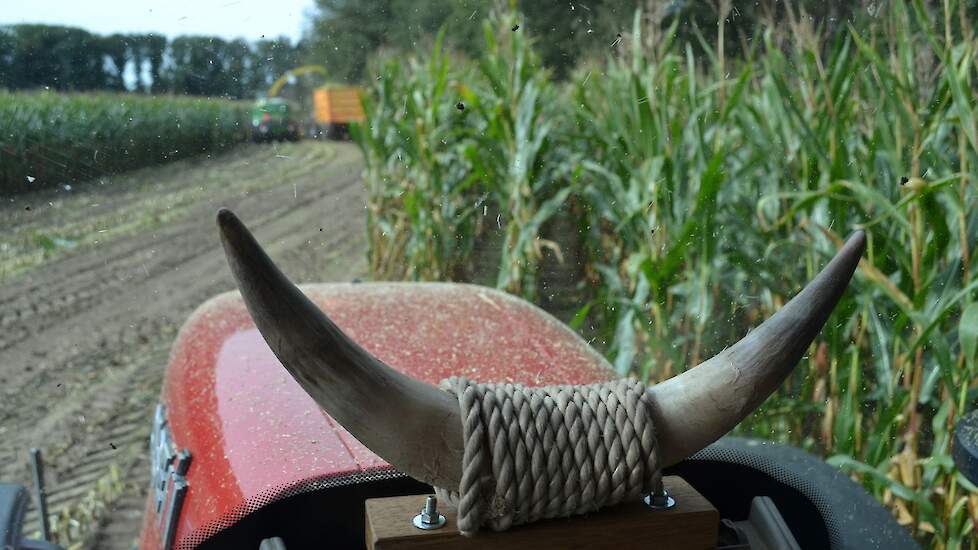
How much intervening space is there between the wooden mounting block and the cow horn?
49mm

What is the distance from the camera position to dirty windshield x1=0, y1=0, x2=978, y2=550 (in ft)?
2.44

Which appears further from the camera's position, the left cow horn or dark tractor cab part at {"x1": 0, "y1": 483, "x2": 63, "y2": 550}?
dark tractor cab part at {"x1": 0, "y1": 483, "x2": 63, "y2": 550}

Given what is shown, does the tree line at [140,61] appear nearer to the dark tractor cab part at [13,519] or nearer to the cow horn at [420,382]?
the cow horn at [420,382]

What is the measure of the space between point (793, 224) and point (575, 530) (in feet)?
6.47

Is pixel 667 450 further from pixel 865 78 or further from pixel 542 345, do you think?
pixel 865 78

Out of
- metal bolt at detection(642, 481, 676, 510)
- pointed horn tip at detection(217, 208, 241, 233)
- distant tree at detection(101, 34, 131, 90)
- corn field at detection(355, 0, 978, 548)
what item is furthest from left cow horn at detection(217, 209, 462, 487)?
corn field at detection(355, 0, 978, 548)

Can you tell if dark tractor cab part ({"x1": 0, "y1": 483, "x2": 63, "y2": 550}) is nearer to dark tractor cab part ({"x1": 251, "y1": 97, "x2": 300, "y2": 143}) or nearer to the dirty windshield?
the dirty windshield

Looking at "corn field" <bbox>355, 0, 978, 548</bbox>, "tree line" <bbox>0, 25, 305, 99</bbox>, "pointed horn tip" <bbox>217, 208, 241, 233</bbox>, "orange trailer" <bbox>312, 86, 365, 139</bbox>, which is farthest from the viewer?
"corn field" <bbox>355, 0, 978, 548</bbox>

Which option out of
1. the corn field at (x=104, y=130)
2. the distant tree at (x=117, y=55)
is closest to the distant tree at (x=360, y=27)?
the corn field at (x=104, y=130)

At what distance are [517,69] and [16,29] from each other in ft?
8.46

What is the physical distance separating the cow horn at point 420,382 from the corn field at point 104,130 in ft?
1.22

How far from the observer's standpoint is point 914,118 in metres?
2.08

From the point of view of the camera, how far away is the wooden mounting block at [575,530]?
74 centimetres

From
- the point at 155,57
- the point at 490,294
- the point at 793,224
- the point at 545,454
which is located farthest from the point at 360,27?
the point at 793,224
